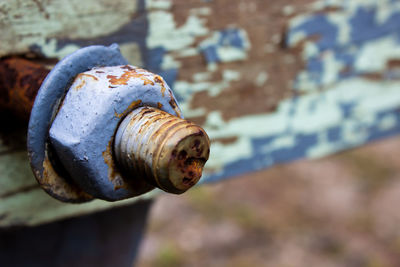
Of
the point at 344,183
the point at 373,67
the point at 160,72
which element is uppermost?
the point at 160,72

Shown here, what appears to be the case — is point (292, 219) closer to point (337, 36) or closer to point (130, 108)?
point (337, 36)

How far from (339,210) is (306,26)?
65.9 inches

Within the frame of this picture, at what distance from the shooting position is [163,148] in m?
0.32

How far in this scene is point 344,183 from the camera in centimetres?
241

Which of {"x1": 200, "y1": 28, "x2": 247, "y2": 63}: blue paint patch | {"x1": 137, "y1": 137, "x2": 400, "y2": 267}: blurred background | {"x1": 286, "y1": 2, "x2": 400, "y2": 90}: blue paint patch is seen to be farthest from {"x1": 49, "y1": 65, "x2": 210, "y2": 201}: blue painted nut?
{"x1": 137, "y1": 137, "x2": 400, "y2": 267}: blurred background

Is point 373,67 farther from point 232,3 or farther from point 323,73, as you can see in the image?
point 232,3

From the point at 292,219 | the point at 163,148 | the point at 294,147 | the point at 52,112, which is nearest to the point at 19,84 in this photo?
the point at 52,112

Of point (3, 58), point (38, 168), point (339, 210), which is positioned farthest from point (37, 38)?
point (339, 210)

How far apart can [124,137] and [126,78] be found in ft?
0.16

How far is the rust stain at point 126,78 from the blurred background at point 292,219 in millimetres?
1607

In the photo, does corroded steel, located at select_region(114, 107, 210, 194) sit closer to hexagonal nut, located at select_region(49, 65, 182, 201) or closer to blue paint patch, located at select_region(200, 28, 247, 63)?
hexagonal nut, located at select_region(49, 65, 182, 201)

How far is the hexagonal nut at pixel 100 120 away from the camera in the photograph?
35 centimetres

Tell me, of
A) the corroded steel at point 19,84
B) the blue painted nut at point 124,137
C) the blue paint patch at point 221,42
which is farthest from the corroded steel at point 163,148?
the blue paint patch at point 221,42

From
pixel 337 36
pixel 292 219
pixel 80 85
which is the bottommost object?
pixel 292 219
